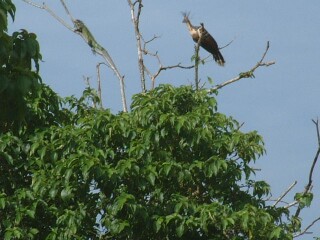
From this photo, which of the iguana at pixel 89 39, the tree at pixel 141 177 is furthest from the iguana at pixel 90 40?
the tree at pixel 141 177

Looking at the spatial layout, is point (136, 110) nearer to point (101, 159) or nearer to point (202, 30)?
point (101, 159)

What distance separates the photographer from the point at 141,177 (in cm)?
696

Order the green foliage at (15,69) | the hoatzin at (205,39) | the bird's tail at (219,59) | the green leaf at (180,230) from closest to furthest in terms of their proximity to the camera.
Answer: the green foliage at (15,69), the green leaf at (180,230), the hoatzin at (205,39), the bird's tail at (219,59)

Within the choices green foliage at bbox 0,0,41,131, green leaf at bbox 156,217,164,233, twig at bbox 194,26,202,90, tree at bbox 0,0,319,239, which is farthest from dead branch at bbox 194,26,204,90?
green foliage at bbox 0,0,41,131

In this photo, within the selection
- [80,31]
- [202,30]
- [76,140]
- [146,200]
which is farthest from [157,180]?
[80,31]

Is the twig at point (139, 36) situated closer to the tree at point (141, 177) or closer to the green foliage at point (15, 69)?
the tree at point (141, 177)

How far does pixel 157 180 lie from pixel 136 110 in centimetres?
60

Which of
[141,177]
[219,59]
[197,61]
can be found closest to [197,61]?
[197,61]

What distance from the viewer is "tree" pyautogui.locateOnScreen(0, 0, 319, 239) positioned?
685 cm

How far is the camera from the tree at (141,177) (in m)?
6.85

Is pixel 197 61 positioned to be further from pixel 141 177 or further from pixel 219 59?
pixel 141 177

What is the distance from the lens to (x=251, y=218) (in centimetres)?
675

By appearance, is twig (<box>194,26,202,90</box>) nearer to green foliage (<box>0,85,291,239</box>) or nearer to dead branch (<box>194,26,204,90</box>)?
dead branch (<box>194,26,204,90</box>)

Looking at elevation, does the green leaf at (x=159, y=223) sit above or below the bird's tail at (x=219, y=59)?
below
